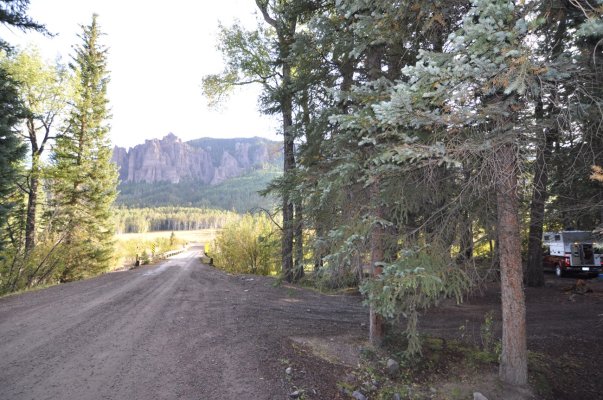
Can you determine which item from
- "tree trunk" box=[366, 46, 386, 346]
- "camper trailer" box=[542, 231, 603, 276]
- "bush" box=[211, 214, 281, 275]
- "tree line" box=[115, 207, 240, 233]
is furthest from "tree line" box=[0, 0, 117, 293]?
"tree line" box=[115, 207, 240, 233]

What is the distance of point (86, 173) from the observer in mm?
19031

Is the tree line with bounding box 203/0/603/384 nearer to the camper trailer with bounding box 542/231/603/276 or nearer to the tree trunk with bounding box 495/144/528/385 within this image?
the tree trunk with bounding box 495/144/528/385

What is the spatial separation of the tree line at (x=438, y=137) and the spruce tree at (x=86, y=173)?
15987 mm

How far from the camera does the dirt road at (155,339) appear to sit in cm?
434

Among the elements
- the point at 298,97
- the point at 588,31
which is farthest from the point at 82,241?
the point at 588,31

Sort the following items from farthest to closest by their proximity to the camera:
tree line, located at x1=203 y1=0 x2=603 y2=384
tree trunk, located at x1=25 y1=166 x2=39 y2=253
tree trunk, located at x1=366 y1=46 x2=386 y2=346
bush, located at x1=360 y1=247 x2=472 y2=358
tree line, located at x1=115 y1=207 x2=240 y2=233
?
tree line, located at x1=115 y1=207 x2=240 y2=233 < tree trunk, located at x1=25 y1=166 x2=39 y2=253 < tree trunk, located at x1=366 y1=46 x2=386 y2=346 < bush, located at x1=360 y1=247 x2=472 y2=358 < tree line, located at x1=203 y1=0 x2=603 y2=384

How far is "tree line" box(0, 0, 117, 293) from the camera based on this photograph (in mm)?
11859

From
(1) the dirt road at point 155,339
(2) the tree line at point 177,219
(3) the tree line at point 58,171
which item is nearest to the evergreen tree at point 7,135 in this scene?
(3) the tree line at point 58,171

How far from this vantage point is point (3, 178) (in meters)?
11.0

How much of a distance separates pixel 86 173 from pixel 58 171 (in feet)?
9.73

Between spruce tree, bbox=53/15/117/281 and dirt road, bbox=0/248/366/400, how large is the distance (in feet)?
28.3

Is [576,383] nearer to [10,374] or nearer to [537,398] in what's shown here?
[537,398]

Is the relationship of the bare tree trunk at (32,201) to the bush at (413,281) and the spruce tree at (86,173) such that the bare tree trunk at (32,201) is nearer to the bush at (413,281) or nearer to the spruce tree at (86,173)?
the spruce tree at (86,173)

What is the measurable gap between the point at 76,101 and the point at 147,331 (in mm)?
17915
